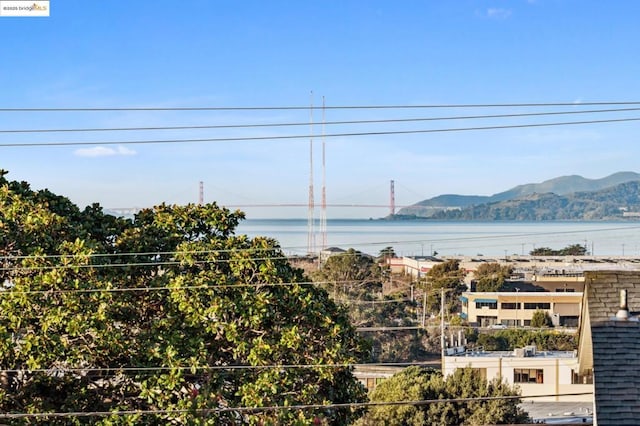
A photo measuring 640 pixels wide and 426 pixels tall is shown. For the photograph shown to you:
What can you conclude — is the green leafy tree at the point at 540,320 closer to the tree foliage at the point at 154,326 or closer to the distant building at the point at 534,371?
the distant building at the point at 534,371

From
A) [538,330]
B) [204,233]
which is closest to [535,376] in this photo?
[538,330]

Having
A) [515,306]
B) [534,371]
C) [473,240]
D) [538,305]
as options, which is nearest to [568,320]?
[538,305]

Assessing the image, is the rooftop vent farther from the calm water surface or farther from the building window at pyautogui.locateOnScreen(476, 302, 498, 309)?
the calm water surface

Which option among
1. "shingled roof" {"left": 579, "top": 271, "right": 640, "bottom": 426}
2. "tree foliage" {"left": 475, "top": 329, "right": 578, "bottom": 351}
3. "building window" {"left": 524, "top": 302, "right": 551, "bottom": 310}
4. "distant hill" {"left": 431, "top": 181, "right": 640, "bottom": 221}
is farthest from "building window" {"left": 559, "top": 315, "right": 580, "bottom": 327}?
"distant hill" {"left": 431, "top": 181, "right": 640, "bottom": 221}

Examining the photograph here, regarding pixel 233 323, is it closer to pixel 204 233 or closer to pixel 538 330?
pixel 204 233

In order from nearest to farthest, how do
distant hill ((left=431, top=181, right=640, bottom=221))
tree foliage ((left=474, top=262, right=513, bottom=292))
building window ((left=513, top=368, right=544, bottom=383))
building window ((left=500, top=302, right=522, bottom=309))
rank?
building window ((left=513, top=368, right=544, bottom=383)) < building window ((left=500, top=302, right=522, bottom=309)) < tree foliage ((left=474, top=262, right=513, bottom=292)) < distant hill ((left=431, top=181, right=640, bottom=221))

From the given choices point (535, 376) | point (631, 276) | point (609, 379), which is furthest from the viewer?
point (535, 376)
